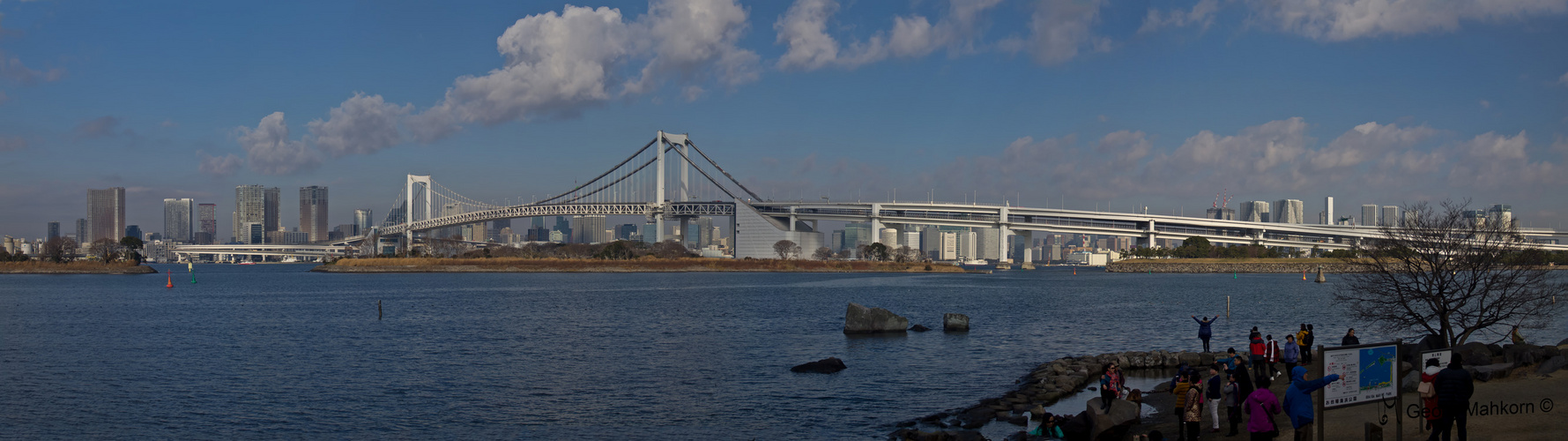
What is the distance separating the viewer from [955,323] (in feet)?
88.5

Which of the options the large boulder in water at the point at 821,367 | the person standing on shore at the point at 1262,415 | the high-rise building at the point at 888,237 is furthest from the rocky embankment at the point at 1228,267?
the person standing on shore at the point at 1262,415

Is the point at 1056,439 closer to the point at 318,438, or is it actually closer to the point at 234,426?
the point at 318,438

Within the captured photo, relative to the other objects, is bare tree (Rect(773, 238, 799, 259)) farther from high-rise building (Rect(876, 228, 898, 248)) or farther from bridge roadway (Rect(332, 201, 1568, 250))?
high-rise building (Rect(876, 228, 898, 248))

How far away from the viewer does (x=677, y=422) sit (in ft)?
44.4

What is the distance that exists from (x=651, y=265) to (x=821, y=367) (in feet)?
248

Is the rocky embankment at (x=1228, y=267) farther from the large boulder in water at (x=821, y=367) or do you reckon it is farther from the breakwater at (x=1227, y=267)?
the large boulder in water at (x=821, y=367)

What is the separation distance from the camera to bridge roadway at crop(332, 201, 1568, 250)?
368 feet

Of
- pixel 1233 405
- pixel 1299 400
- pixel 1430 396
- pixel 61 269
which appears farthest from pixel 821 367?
pixel 61 269

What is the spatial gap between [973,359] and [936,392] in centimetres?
463

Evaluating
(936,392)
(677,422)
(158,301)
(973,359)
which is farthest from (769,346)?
(158,301)

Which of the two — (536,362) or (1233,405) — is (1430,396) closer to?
(1233,405)

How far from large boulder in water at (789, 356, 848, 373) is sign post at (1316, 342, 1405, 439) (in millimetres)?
10881

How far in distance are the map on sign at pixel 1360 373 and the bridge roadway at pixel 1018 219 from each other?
10227 centimetres

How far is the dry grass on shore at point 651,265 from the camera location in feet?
296
